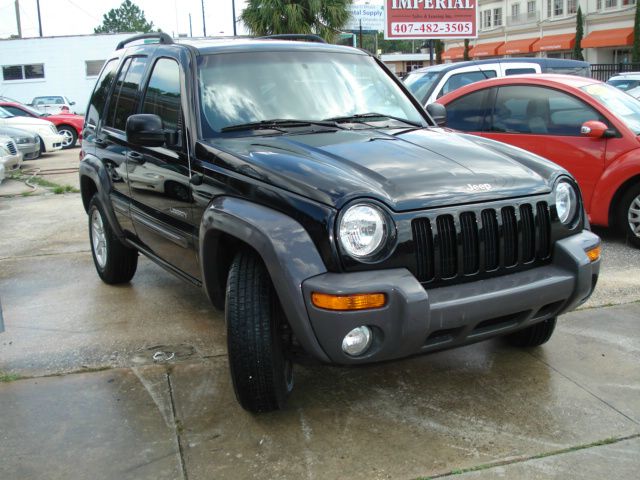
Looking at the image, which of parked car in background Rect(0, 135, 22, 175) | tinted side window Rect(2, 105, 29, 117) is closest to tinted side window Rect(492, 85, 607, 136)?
parked car in background Rect(0, 135, 22, 175)

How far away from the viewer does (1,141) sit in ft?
43.5

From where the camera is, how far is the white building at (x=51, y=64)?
3719 cm

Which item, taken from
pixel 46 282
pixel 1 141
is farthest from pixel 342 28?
pixel 46 282

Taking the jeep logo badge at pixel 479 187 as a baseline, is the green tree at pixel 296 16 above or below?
above

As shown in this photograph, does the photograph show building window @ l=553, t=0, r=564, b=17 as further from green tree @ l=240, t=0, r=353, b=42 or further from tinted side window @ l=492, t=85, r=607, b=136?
tinted side window @ l=492, t=85, r=607, b=136

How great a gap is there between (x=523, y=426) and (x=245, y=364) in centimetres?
134

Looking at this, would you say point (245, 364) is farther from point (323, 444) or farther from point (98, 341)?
point (98, 341)

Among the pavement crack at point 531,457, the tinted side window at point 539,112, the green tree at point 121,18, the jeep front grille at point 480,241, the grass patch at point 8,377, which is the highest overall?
the green tree at point 121,18

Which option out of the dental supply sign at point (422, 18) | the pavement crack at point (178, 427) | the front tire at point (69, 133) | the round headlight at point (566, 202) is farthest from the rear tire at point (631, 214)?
the front tire at point (69, 133)

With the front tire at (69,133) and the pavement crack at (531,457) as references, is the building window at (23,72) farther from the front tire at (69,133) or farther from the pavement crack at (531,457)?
the pavement crack at (531,457)

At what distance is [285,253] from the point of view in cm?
299

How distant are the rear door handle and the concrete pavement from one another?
1.11 meters

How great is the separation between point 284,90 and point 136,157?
3.80ft

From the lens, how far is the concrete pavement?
3086 millimetres
